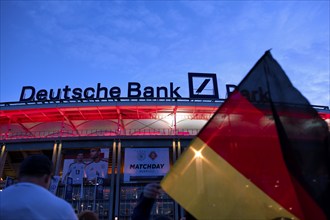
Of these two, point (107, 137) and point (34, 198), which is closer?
point (34, 198)

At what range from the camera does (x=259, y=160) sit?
130 inches

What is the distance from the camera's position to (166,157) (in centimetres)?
3084

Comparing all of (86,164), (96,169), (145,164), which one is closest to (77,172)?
(86,164)

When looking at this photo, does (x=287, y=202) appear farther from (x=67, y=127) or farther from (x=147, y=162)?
(x=67, y=127)

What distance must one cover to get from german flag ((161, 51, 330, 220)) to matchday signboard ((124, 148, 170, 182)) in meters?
27.2

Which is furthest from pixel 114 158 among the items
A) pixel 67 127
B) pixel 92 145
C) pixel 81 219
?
pixel 81 219

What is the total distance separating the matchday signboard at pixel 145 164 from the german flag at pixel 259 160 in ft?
89.4

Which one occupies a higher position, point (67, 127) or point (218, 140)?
point (67, 127)

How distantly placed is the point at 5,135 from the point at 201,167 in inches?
1375

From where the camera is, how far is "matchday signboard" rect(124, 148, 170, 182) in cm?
3017

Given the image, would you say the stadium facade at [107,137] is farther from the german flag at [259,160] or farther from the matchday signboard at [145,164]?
the german flag at [259,160]

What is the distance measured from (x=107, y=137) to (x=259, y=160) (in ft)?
95.4

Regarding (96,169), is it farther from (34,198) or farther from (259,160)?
(34,198)

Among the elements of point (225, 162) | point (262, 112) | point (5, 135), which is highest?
point (5, 135)
